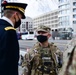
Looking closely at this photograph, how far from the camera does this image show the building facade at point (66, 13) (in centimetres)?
9472

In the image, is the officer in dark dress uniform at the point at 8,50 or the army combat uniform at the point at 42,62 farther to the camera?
the army combat uniform at the point at 42,62

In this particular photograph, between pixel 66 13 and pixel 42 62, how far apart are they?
313 ft

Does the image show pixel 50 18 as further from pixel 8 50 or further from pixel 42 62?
pixel 8 50

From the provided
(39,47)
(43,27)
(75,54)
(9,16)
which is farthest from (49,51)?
(75,54)

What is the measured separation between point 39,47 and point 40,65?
29 centimetres

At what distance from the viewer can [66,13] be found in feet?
325

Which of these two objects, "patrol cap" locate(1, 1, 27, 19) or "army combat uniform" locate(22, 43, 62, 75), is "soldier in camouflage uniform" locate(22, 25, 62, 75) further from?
"patrol cap" locate(1, 1, 27, 19)

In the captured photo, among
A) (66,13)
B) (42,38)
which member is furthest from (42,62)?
(66,13)

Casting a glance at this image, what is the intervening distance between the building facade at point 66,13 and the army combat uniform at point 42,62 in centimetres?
8908

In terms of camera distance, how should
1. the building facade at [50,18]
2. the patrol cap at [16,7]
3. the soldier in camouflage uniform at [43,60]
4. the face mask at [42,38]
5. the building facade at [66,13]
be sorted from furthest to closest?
the building facade at [50,18], the building facade at [66,13], the face mask at [42,38], the soldier in camouflage uniform at [43,60], the patrol cap at [16,7]

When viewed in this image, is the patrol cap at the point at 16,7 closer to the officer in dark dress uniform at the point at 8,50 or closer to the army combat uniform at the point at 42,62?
the officer in dark dress uniform at the point at 8,50

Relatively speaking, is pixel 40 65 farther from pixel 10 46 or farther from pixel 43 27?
pixel 10 46

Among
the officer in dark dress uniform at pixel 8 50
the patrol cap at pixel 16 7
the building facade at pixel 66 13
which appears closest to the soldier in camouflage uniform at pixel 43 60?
the patrol cap at pixel 16 7

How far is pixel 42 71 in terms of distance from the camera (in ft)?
14.3
